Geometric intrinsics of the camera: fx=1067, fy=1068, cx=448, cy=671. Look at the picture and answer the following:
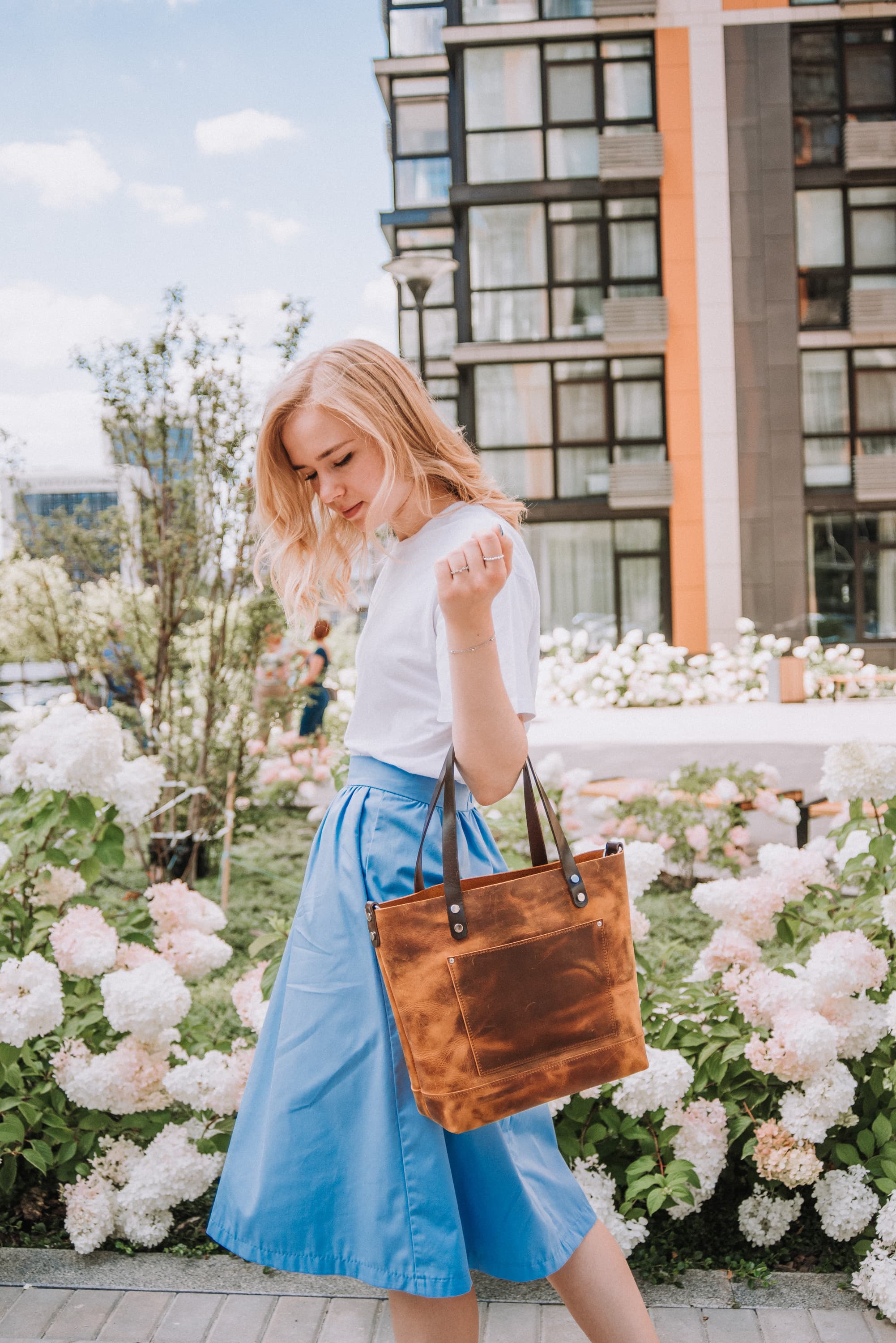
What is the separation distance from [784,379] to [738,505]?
2.10m

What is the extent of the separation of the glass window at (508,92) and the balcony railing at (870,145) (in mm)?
4817

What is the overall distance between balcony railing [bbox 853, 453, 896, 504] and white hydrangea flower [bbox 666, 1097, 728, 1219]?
53.0ft

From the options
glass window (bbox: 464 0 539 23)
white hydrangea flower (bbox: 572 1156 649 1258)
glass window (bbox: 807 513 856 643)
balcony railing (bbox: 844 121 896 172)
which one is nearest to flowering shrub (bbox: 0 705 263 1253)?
white hydrangea flower (bbox: 572 1156 649 1258)

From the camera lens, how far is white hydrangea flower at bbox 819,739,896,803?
226 centimetres

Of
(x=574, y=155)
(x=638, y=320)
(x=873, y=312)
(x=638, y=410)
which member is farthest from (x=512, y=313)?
(x=873, y=312)

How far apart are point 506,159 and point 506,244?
1.31m

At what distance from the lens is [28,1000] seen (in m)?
2.05

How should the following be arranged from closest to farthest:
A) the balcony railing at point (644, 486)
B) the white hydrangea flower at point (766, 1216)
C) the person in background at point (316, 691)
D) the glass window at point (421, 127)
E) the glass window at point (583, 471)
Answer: the white hydrangea flower at point (766, 1216) → the person in background at point (316, 691) → the balcony railing at point (644, 486) → the glass window at point (583, 471) → the glass window at point (421, 127)

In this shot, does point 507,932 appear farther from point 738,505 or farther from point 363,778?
point 738,505

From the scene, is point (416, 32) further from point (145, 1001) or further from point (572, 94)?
point (145, 1001)

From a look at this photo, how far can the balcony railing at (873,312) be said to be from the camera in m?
16.6

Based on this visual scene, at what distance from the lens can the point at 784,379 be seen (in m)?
16.6

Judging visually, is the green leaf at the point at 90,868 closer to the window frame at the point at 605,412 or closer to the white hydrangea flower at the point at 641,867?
the white hydrangea flower at the point at 641,867

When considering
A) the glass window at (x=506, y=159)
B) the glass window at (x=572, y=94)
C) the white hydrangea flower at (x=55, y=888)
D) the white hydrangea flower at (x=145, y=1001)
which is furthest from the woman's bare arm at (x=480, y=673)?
the glass window at (x=572, y=94)
